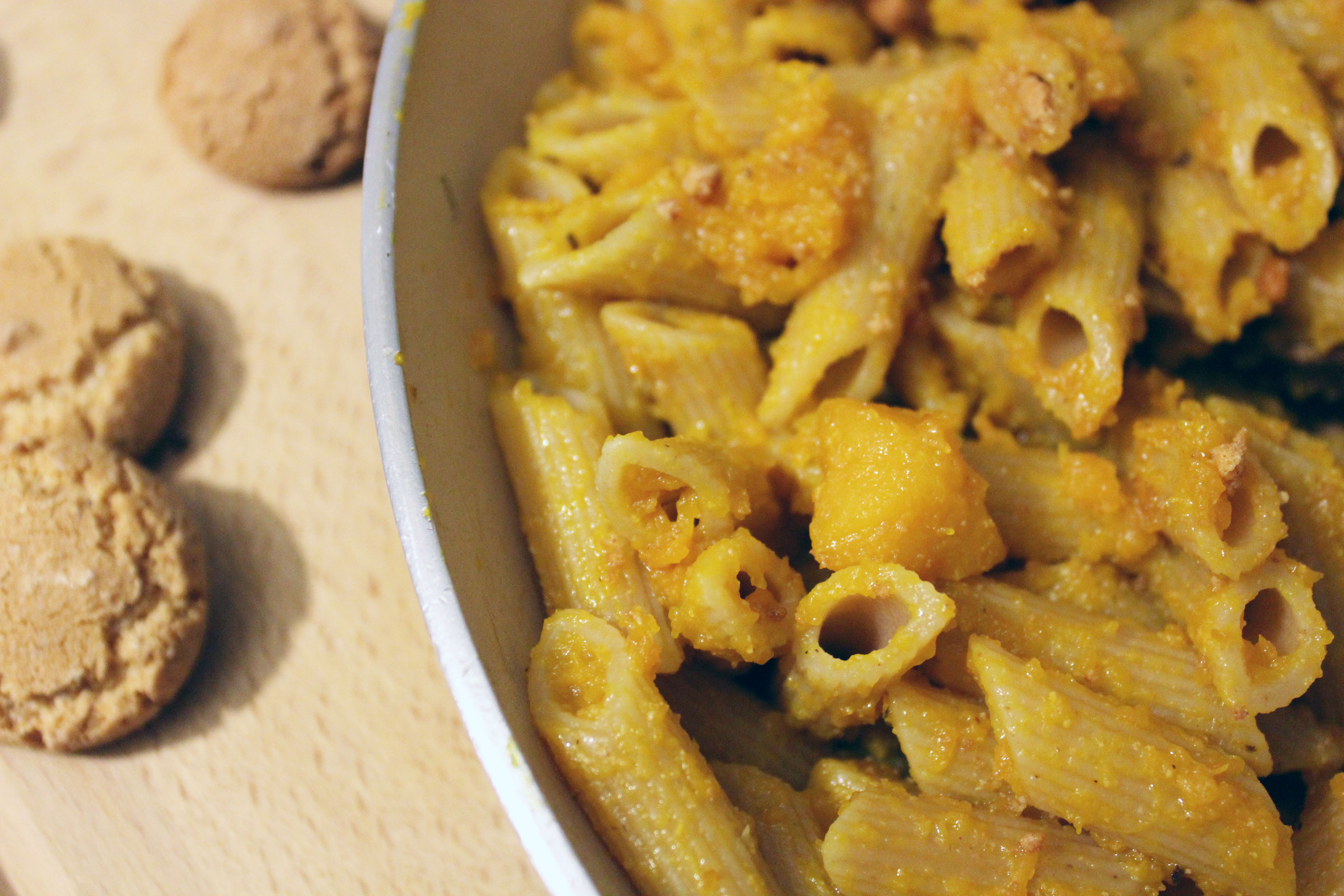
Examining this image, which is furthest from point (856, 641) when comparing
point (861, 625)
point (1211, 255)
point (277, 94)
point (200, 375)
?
point (277, 94)

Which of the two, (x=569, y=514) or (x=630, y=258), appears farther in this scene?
(x=630, y=258)

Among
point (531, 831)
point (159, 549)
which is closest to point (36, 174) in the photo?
point (159, 549)

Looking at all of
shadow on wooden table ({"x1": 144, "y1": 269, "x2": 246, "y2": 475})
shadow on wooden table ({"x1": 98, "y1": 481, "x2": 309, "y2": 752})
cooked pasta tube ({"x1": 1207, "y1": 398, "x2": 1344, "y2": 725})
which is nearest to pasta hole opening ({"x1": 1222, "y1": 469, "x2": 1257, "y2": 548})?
cooked pasta tube ({"x1": 1207, "y1": 398, "x2": 1344, "y2": 725})

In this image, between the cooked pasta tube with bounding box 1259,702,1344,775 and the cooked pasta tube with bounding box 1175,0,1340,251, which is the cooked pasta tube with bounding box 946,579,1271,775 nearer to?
the cooked pasta tube with bounding box 1259,702,1344,775

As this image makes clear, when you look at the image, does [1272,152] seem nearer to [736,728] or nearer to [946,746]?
[946,746]

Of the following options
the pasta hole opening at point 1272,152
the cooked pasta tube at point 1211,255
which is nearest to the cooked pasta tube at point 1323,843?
the cooked pasta tube at point 1211,255

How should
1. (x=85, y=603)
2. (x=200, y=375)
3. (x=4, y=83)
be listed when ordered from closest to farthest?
(x=85, y=603), (x=200, y=375), (x=4, y=83)
